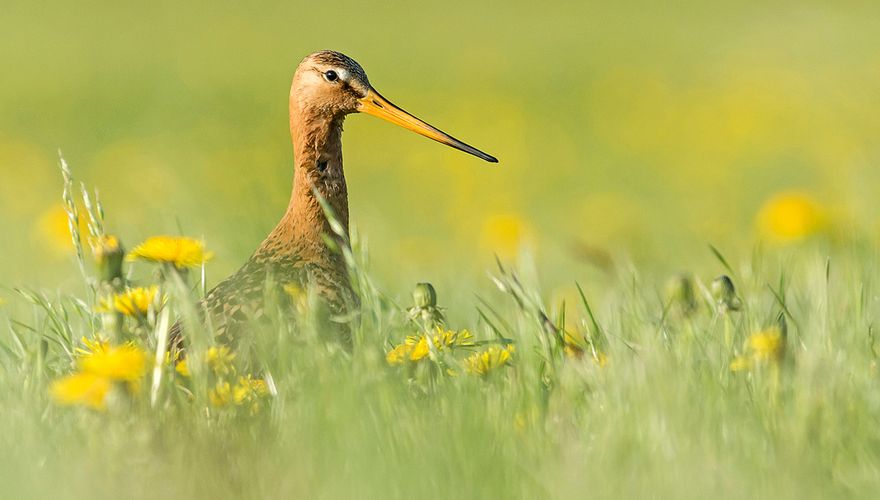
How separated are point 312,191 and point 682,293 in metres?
1.55

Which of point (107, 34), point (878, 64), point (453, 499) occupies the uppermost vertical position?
point (107, 34)

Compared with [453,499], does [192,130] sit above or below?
above

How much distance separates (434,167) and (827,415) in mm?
8773

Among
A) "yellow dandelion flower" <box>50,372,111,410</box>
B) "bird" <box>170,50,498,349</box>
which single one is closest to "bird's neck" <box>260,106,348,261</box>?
"bird" <box>170,50,498,349</box>

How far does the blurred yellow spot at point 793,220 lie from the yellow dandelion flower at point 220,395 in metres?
2.91

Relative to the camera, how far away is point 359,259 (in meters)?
4.03

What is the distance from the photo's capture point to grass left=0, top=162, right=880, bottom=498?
2.84 metres

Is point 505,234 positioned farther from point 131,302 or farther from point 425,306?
point 131,302

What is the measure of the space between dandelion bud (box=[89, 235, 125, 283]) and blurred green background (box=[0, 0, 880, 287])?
2.68ft

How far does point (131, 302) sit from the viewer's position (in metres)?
3.33

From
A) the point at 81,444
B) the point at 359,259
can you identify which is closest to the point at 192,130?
the point at 359,259

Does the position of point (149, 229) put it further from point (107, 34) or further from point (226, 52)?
point (107, 34)

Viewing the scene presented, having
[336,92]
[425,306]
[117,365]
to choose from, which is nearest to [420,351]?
[425,306]

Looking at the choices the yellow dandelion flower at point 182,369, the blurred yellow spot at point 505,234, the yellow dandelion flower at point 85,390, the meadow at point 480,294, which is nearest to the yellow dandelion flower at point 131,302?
the meadow at point 480,294
